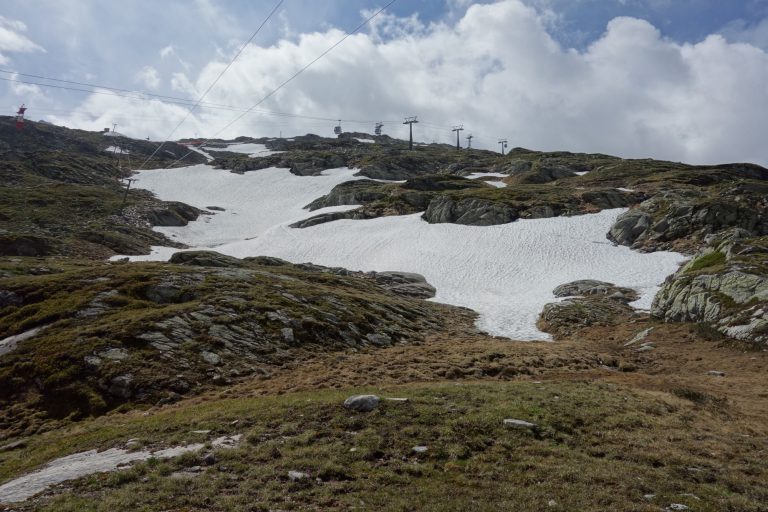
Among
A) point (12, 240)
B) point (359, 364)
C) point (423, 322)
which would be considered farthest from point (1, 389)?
point (12, 240)

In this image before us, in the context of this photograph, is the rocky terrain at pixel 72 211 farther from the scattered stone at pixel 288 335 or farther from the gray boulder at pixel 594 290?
the gray boulder at pixel 594 290

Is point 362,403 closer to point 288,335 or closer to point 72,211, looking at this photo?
point 288,335

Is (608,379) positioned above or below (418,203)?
below

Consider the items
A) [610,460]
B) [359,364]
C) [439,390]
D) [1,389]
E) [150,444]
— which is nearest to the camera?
[610,460]

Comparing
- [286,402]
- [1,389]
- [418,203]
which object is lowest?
[1,389]

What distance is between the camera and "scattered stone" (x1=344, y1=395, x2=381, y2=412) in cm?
1585

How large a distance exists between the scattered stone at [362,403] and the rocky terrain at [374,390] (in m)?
0.30

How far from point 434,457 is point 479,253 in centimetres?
5949

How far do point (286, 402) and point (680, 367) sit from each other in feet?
A: 79.2

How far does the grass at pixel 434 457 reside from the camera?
10023mm

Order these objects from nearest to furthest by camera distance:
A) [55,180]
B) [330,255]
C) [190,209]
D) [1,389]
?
[1,389] → [330,255] → [190,209] → [55,180]

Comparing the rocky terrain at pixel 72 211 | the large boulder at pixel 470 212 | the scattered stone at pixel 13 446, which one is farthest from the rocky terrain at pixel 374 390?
the large boulder at pixel 470 212

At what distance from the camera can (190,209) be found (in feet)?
374

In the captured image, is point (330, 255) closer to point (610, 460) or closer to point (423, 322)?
point (423, 322)
